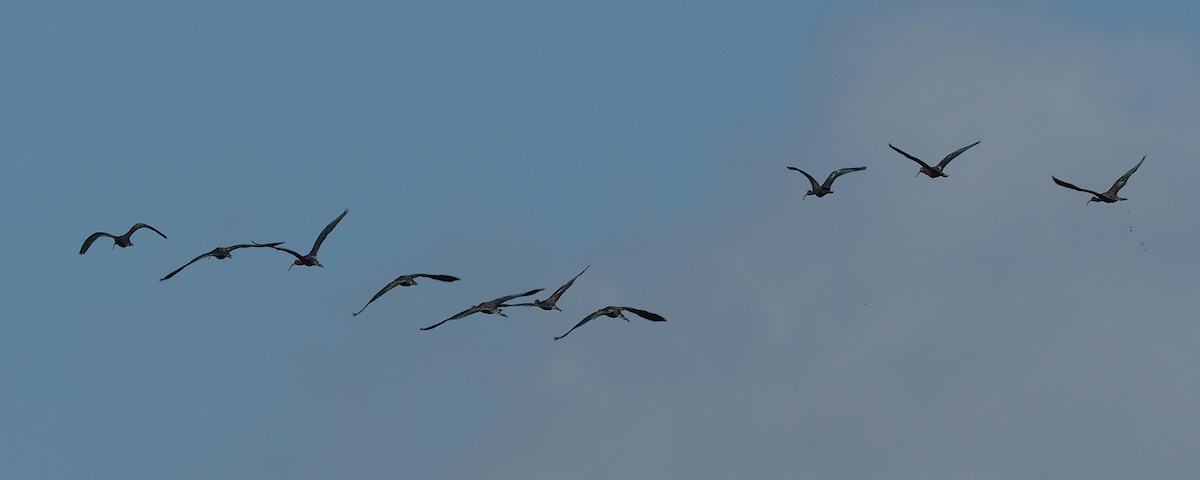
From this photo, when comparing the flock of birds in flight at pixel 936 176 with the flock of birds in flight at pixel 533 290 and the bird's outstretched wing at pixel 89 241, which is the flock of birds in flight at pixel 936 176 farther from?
the bird's outstretched wing at pixel 89 241

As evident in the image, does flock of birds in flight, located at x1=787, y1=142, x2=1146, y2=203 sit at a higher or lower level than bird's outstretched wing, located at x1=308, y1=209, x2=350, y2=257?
higher

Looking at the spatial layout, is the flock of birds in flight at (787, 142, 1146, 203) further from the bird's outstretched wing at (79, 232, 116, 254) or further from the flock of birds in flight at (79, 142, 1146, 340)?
the bird's outstretched wing at (79, 232, 116, 254)

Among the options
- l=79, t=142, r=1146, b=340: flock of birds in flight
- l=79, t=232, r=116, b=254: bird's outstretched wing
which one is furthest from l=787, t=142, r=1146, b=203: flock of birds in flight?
l=79, t=232, r=116, b=254: bird's outstretched wing

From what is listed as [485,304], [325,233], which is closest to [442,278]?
[485,304]

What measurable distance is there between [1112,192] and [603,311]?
29751 mm

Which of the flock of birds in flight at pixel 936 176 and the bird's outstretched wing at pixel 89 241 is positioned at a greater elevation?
the flock of birds in flight at pixel 936 176

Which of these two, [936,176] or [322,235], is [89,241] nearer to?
[322,235]

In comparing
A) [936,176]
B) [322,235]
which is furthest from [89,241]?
[936,176]

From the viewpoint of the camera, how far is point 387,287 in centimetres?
10644

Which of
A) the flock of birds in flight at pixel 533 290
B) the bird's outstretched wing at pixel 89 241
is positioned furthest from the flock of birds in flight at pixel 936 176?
the bird's outstretched wing at pixel 89 241

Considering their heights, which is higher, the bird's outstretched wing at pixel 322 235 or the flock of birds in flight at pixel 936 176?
the flock of birds in flight at pixel 936 176

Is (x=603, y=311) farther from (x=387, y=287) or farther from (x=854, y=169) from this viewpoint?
(x=854, y=169)

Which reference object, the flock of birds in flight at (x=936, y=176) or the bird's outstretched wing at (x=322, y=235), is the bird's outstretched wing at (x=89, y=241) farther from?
the flock of birds in flight at (x=936, y=176)

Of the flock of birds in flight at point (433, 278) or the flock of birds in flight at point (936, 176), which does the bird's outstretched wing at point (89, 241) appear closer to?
the flock of birds in flight at point (433, 278)
